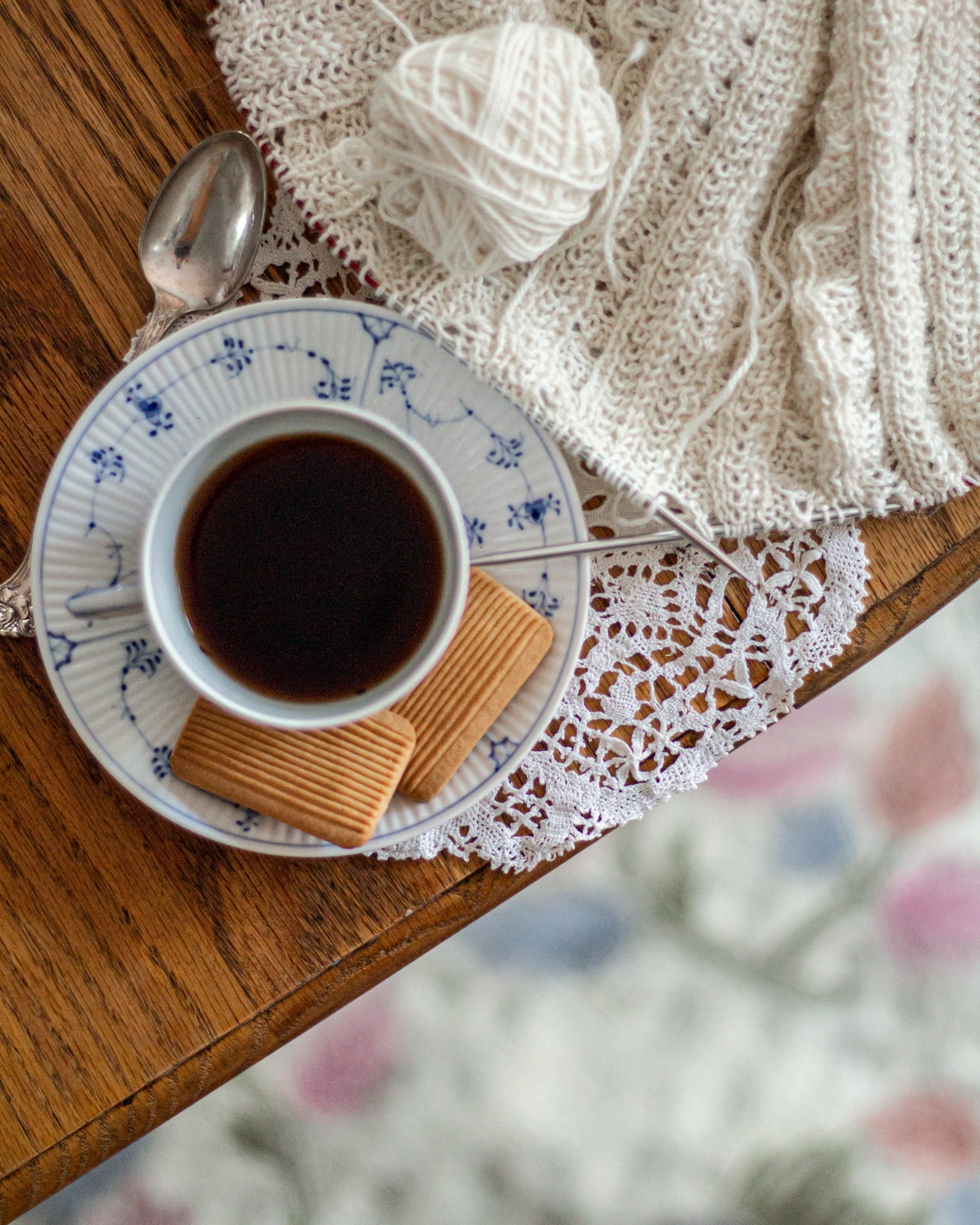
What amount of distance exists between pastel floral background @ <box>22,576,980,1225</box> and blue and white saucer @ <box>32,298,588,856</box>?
0.41 metres

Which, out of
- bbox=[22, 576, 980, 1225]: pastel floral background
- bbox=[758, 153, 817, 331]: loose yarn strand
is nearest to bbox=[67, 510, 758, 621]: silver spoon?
bbox=[758, 153, 817, 331]: loose yarn strand

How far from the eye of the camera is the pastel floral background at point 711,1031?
868 mm

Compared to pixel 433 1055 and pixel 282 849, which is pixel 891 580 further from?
pixel 433 1055

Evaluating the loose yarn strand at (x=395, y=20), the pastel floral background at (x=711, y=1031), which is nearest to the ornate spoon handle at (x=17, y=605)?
the loose yarn strand at (x=395, y=20)

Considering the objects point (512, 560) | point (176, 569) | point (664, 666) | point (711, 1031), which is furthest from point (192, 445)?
point (711, 1031)

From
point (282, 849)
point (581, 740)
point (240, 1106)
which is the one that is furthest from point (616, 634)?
point (240, 1106)

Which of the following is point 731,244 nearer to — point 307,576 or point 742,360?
point 742,360

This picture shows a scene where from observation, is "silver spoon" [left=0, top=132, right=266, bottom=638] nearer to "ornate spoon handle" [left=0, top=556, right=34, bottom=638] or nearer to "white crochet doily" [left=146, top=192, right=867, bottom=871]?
"ornate spoon handle" [left=0, top=556, right=34, bottom=638]

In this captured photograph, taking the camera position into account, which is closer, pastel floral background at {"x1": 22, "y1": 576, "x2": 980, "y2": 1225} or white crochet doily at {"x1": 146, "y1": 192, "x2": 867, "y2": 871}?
white crochet doily at {"x1": 146, "y1": 192, "x2": 867, "y2": 871}

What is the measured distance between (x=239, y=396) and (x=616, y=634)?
0.79ft

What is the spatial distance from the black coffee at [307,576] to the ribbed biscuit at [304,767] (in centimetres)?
2

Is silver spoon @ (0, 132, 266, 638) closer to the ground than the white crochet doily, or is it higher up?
higher up

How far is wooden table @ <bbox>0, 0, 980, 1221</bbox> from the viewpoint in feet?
1.77

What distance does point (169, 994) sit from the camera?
54cm
